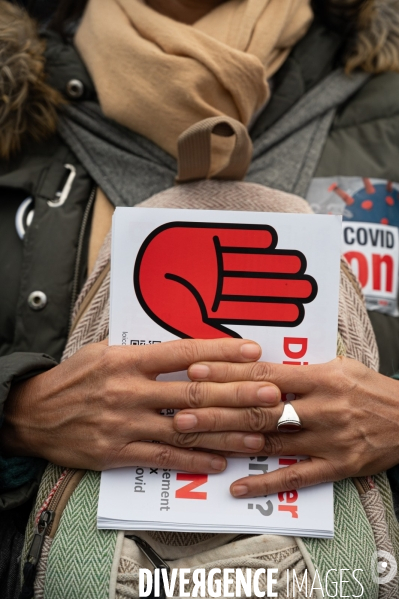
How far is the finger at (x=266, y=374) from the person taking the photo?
2.62 feet

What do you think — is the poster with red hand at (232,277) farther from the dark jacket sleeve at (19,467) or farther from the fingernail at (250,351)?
the dark jacket sleeve at (19,467)

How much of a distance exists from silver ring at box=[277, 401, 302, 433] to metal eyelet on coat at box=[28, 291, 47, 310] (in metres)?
0.56

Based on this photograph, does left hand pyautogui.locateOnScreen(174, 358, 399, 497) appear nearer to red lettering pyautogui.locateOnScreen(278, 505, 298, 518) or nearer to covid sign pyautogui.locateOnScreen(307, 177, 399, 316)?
→ red lettering pyautogui.locateOnScreen(278, 505, 298, 518)

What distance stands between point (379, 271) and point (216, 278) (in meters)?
0.52

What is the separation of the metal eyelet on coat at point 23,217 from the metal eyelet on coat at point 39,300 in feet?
0.42

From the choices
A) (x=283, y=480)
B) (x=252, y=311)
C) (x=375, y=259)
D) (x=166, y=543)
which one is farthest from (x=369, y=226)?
(x=166, y=543)

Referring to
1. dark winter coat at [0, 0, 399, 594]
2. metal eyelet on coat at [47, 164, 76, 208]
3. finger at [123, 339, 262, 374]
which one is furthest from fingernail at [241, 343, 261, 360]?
metal eyelet on coat at [47, 164, 76, 208]

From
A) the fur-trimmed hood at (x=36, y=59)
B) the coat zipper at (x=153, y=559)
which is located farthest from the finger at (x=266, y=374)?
the fur-trimmed hood at (x=36, y=59)

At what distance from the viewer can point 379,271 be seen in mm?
1214

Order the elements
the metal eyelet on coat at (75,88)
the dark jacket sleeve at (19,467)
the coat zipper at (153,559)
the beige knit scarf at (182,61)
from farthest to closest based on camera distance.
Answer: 1. the metal eyelet on coat at (75,88)
2. the beige knit scarf at (182,61)
3. the dark jacket sleeve at (19,467)
4. the coat zipper at (153,559)

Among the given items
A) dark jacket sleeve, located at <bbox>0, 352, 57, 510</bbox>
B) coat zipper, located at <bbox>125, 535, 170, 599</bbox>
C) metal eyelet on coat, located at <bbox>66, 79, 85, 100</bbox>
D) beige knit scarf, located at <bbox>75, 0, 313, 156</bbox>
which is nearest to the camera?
coat zipper, located at <bbox>125, 535, 170, 599</bbox>

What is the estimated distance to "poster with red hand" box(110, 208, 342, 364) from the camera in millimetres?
814

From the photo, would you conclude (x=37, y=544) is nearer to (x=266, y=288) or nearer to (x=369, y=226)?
(x=266, y=288)

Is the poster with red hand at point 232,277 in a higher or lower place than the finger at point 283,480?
higher
